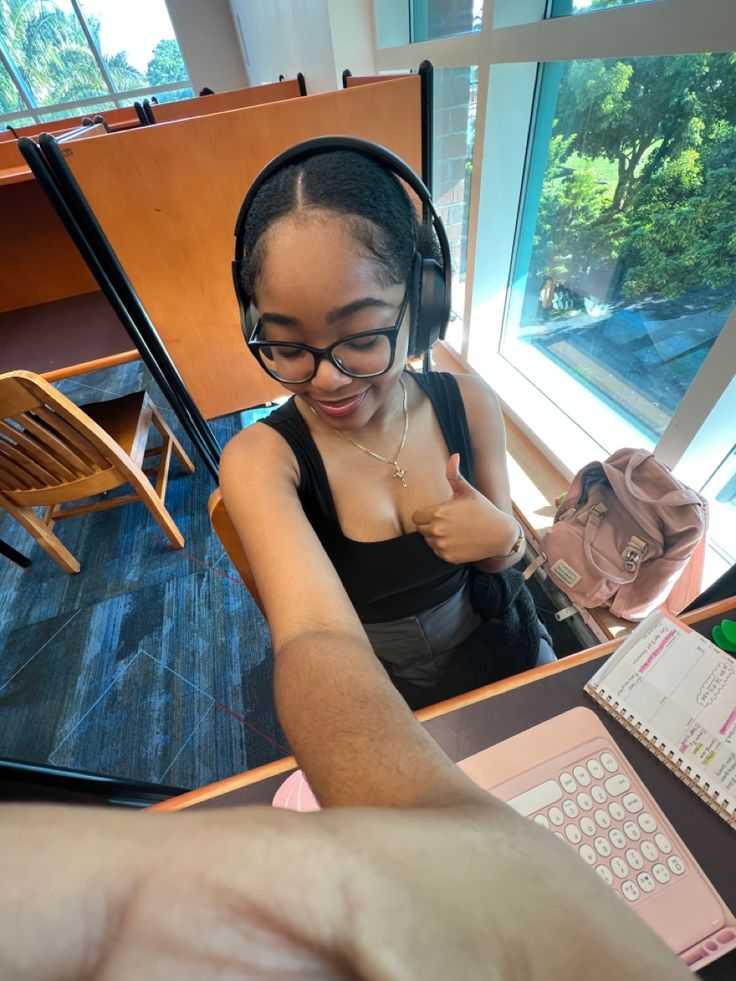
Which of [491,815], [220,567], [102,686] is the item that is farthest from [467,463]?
[102,686]

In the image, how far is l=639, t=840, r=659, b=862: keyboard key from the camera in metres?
0.46

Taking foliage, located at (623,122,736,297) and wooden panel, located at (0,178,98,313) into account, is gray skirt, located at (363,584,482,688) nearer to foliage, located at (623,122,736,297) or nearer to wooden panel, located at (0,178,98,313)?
foliage, located at (623,122,736,297)

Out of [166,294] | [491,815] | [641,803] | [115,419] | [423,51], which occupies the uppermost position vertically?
[423,51]

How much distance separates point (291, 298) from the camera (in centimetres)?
51

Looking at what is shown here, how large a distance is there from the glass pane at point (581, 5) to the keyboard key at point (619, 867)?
1.35 meters

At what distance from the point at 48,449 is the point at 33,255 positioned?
1311 mm

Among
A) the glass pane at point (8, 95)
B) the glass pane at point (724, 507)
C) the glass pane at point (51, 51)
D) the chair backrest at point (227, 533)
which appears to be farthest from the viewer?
the glass pane at point (8, 95)

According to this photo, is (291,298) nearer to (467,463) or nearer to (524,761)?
(467,463)

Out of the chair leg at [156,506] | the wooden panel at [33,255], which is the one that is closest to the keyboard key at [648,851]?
the chair leg at [156,506]

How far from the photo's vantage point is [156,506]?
160cm

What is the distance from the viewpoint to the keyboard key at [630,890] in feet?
1.45

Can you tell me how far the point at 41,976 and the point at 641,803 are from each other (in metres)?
0.60

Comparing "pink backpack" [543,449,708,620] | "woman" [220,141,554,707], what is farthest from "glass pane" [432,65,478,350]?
"woman" [220,141,554,707]

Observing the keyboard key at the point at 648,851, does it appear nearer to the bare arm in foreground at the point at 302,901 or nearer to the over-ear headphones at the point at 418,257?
the bare arm in foreground at the point at 302,901
